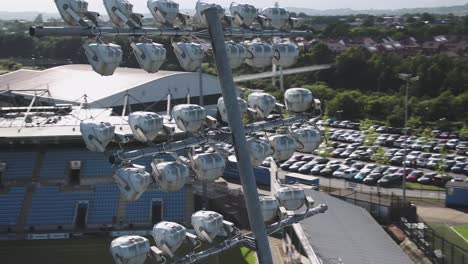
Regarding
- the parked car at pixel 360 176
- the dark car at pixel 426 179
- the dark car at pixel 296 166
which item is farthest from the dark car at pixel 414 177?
the dark car at pixel 296 166

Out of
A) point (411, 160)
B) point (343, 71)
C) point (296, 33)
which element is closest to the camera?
point (296, 33)

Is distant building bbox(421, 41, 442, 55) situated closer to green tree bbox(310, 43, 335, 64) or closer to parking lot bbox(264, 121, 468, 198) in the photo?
green tree bbox(310, 43, 335, 64)

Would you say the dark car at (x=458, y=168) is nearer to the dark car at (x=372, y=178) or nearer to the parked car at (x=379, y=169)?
the parked car at (x=379, y=169)

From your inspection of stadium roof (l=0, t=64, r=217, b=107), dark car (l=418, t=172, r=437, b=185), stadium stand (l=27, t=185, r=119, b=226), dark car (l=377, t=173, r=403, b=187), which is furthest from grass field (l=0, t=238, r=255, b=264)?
stadium roof (l=0, t=64, r=217, b=107)

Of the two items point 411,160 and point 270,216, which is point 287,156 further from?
point 411,160

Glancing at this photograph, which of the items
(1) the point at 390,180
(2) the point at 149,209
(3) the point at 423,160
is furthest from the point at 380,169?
(2) the point at 149,209

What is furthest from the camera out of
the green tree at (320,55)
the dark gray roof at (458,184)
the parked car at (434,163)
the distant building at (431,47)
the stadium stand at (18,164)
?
the distant building at (431,47)

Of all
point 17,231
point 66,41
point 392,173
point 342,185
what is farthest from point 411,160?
point 66,41
